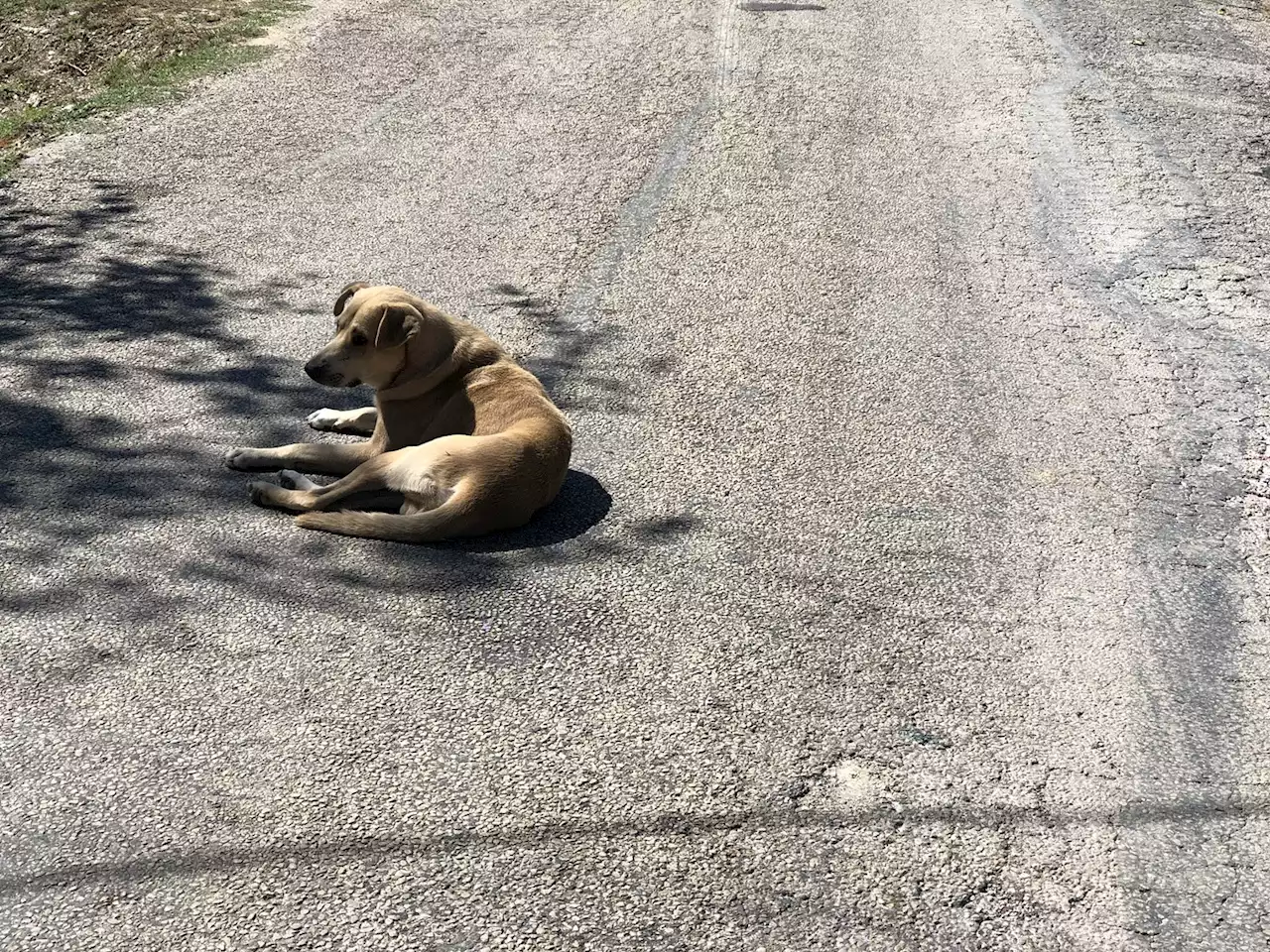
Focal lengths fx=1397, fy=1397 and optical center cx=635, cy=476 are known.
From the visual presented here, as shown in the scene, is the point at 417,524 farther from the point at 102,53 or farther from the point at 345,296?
the point at 102,53

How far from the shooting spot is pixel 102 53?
35.2ft

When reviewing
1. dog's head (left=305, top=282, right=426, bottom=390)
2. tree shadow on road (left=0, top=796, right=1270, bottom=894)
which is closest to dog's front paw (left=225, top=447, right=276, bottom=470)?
dog's head (left=305, top=282, right=426, bottom=390)

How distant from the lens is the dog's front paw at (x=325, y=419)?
5.65 meters

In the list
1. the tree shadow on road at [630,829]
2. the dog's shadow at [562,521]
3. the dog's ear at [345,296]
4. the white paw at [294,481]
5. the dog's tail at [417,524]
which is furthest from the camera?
the dog's ear at [345,296]

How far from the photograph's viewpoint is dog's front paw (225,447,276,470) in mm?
5207

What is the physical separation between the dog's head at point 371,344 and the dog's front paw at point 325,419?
28 cm

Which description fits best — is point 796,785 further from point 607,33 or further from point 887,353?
point 607,33

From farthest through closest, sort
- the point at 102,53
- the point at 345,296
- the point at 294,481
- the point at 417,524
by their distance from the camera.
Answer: the point at 102,53
the point at 345,296
the point at 294,481
the point at 417,524

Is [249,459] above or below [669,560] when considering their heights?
above

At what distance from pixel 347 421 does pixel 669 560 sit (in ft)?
5.32

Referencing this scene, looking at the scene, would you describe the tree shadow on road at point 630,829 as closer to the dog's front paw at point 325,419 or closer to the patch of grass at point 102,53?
the dog's front paw at point 325,419

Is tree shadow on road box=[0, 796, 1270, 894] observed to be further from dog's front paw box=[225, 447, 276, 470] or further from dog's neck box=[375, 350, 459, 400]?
dog's neck box=[375, 350, 459, 400]

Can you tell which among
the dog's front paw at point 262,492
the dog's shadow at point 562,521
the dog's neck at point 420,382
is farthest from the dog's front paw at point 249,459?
the dog's shadow at point 562,521

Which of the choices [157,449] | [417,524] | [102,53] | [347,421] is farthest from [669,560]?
[102,53]
